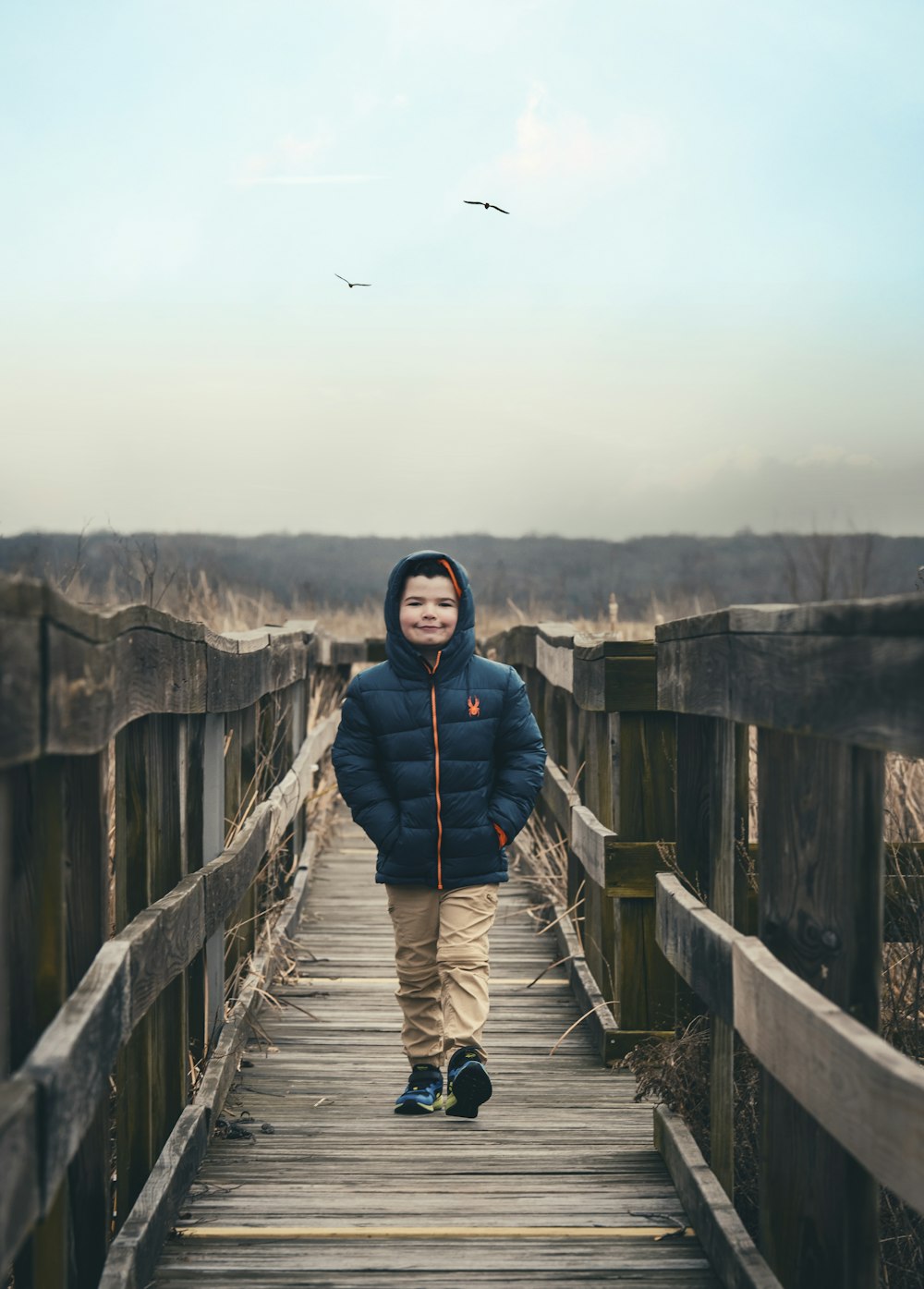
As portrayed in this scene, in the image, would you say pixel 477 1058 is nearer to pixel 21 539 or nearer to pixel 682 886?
pixel 682 886

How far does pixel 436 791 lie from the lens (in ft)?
13.0

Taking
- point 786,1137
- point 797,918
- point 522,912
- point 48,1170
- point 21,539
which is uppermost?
point 21,539

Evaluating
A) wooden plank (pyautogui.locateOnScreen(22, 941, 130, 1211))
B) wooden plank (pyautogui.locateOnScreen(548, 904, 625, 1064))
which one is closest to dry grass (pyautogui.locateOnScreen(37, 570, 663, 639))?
wooden plank (pyautogui.locateOnScreen(22, 941, 130, 1211))

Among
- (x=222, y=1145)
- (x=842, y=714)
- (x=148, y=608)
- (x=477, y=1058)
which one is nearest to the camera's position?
(x=842, y=714)

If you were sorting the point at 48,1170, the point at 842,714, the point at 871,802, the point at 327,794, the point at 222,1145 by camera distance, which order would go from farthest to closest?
the point at 327,794 → the point at 222,1145 → the point at 871,802 → the point at 842,714 → the point at 48,1170

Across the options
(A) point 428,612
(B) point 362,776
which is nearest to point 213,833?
(B) point 362,776

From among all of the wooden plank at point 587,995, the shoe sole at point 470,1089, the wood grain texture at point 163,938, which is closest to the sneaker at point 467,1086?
the shoe sole at point 470,1089

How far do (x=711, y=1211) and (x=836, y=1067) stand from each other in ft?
3.57

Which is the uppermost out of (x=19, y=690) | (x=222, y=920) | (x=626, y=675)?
(x=19, y=690)

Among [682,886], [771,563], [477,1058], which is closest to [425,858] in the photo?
[477,1058]

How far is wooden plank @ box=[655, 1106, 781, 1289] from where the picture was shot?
8.48 ft

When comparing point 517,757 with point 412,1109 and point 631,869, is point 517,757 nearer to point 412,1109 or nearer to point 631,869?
point 631,869

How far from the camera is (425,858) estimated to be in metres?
3.96

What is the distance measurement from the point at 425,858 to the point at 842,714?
83.5 inches
